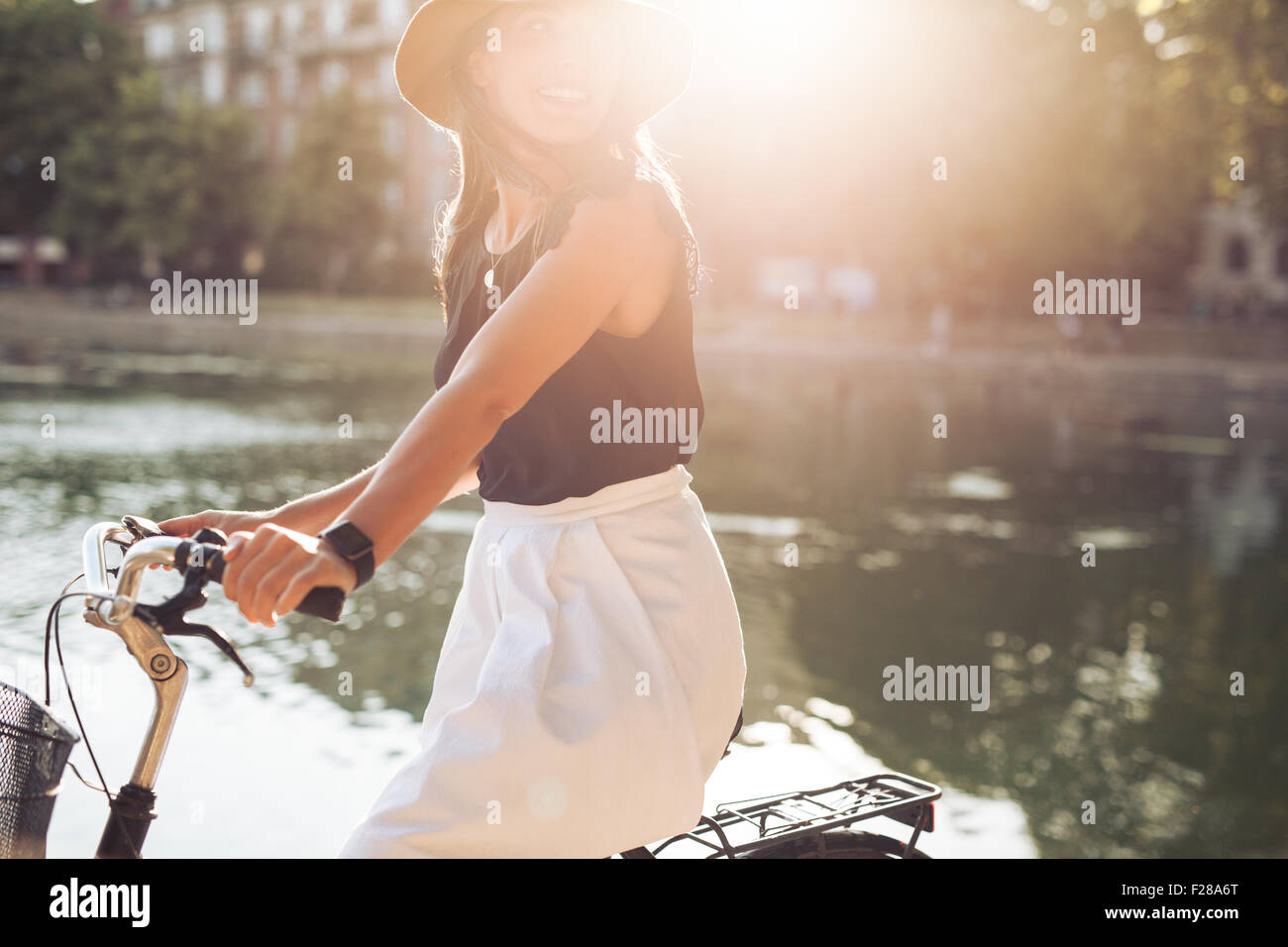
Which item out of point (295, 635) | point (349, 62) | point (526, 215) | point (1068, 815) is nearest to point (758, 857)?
point (526, 215)

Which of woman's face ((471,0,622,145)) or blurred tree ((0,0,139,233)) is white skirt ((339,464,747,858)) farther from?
blurred tree ((0,0,139,233))

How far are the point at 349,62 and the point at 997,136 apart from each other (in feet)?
125

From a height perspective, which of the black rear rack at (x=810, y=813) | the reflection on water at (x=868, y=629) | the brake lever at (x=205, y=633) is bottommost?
the reflection on water at (x=868, y=629)

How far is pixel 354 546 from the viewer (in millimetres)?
1376

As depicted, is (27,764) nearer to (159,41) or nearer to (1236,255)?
(1236,255)

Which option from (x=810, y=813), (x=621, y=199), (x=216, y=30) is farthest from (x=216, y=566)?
(x=216, y=30)

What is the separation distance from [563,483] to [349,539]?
0.38 metres

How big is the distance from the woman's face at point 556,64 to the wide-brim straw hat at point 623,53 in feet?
0.10

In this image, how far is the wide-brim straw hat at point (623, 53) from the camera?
70.0 inches

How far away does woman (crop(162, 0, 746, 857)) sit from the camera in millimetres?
1552

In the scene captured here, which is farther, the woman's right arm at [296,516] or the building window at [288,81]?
the building window at [288,81]

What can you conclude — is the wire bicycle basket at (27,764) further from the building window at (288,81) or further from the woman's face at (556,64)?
the building window at (288,81)

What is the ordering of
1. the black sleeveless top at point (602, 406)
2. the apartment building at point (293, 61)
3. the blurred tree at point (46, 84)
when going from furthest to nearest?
the apartment building at point (293, 61) < the blurred tree at point (46, 84) < the black sleeveless top at point (602, 406)

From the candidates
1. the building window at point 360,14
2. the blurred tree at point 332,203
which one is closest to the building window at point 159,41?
the building window at point 360,14
